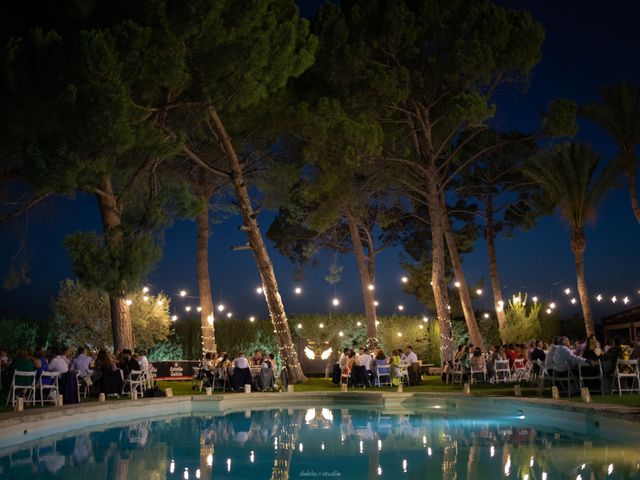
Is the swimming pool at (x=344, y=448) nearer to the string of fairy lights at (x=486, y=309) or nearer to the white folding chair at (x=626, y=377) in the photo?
the white folding chair at (x=626, y=377)

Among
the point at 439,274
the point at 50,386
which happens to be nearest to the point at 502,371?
the point at 439,274

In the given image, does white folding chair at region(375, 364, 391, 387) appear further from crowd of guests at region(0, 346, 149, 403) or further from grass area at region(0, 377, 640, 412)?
crowd of guests at region(0, 346, 149, 403)

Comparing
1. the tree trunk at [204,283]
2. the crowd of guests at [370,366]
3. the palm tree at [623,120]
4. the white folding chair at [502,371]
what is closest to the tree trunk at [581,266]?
the palm tree at [623,120]

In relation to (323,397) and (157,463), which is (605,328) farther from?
(157,463)

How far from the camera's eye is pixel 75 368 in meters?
13.7

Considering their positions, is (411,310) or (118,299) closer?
(118,299)

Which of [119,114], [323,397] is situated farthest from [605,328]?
[119,114]

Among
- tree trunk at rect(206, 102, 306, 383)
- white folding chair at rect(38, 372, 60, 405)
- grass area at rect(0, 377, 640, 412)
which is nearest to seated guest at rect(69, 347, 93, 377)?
grass area at rect(0, 377, 640, 412)

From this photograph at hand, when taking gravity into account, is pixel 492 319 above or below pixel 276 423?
above

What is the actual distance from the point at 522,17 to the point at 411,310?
1397 centimetres

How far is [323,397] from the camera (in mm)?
15516

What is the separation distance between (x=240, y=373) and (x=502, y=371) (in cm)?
580

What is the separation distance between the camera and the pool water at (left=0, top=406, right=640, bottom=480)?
7.21 meters

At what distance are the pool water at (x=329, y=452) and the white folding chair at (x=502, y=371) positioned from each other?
493cm
